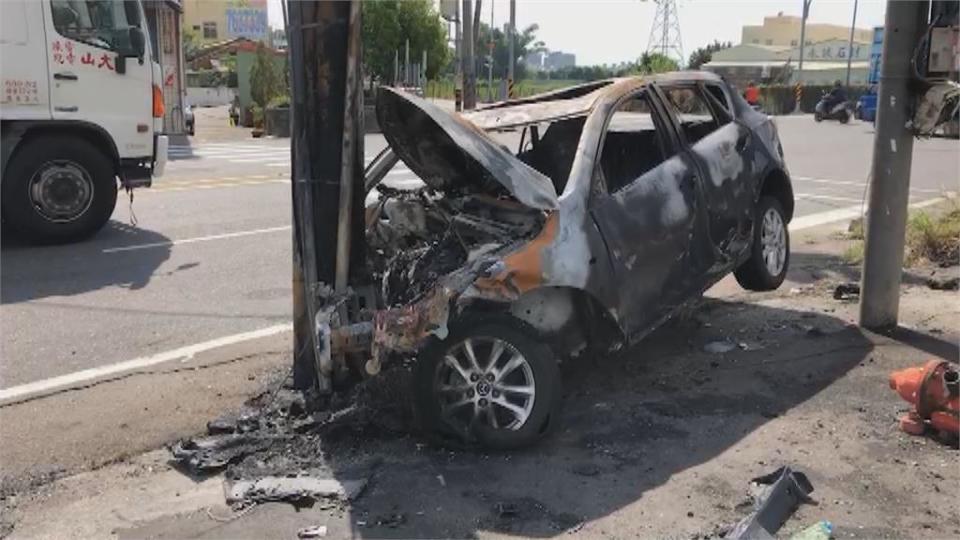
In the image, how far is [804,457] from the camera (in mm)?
4418

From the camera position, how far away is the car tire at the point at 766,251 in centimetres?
686

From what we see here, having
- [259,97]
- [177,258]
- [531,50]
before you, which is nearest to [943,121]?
[177,258]

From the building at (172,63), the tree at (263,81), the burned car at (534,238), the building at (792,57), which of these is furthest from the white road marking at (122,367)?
the building at (792,57)

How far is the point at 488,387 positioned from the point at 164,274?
494 cm

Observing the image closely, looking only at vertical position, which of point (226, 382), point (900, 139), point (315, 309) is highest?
point (900, 139)

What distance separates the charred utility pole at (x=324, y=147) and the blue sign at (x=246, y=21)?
65.8 m

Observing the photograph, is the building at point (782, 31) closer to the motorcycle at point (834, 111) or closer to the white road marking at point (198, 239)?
the motorcycle at point (834, 111)

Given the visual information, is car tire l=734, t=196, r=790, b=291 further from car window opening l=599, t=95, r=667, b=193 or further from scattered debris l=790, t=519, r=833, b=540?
scattered debris l=790, t=519, r=833, b=540

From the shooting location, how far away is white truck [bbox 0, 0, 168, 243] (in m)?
9.28

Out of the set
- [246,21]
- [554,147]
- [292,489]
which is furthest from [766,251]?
[246,21]

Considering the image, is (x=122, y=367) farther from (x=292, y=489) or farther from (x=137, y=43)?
(x=137, y=43)

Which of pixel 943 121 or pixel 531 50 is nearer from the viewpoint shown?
pixel 943 121

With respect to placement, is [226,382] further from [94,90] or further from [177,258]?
[94,90]

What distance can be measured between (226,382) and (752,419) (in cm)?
306
